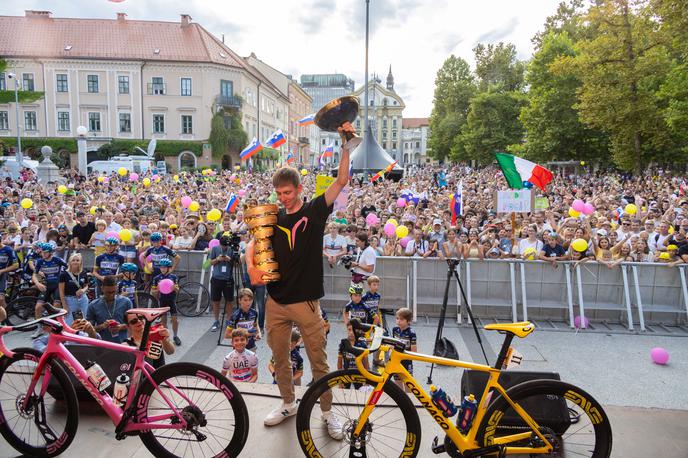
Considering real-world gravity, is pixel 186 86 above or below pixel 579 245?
above

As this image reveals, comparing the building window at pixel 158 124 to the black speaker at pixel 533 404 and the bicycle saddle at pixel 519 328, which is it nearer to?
the black speaker at pixel 533 404

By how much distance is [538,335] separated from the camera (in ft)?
26.9

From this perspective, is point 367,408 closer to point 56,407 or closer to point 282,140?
point 56,407

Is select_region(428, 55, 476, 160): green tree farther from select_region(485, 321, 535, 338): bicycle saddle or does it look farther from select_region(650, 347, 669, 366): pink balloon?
select_region(485, 321, 535, 338): bicycle saddle

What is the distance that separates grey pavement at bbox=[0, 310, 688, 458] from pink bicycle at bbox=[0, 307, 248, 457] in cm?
25

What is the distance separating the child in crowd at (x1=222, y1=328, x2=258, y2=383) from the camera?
17.3 feet

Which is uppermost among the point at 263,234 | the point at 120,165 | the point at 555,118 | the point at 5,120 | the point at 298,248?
the point at 5,120

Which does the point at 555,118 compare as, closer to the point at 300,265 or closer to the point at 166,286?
the point at 166,286

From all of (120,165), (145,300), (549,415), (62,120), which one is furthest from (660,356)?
(62,120)

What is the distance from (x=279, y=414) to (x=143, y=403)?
1.01 metres

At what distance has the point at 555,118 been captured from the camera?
36.2 metres

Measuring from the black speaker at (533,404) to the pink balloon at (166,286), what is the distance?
221 inches

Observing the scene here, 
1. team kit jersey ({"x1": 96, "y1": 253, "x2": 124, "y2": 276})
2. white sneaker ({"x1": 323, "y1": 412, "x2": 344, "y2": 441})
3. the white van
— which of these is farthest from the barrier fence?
the white van

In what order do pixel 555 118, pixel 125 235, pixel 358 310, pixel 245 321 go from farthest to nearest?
pixel 555 118, pixel 125 235, pixel 358 310, pixel 245 321
